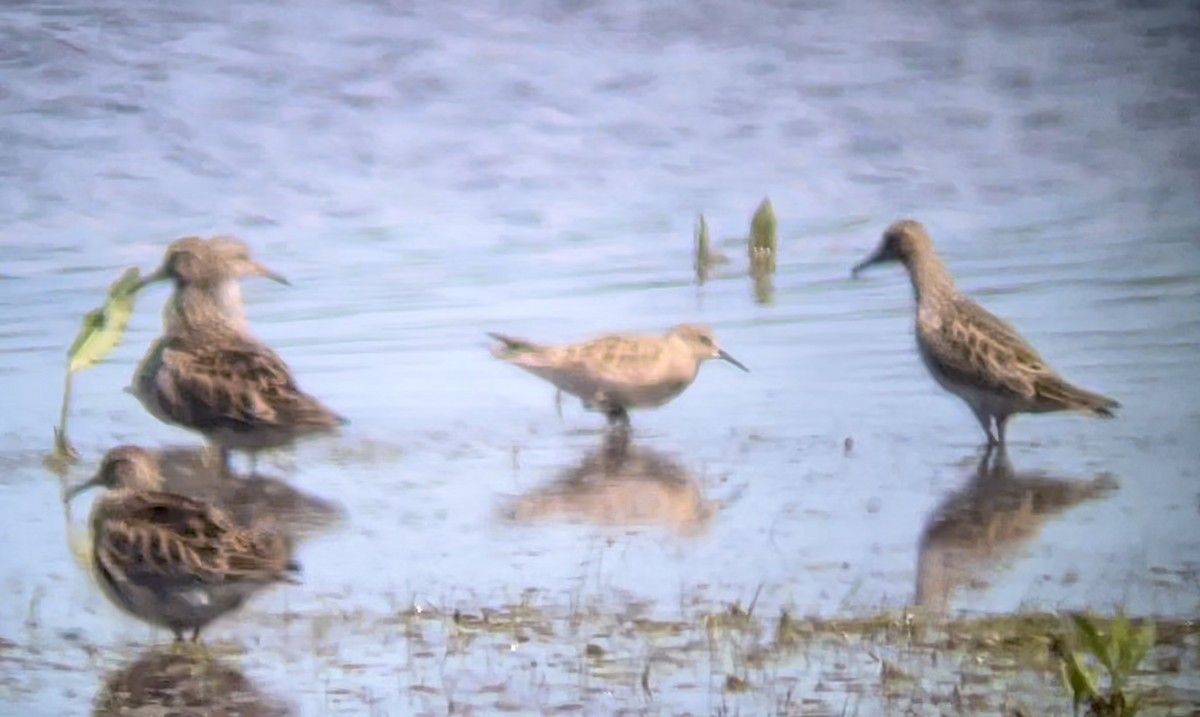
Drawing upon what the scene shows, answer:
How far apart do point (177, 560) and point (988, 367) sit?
2.88 metres

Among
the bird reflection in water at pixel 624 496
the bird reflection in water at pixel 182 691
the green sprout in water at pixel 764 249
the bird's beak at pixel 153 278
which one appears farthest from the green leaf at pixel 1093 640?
the bird's beak at pixel 153 278

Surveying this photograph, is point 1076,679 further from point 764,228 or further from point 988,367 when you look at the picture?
point 764,228

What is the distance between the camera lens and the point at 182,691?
5676mm

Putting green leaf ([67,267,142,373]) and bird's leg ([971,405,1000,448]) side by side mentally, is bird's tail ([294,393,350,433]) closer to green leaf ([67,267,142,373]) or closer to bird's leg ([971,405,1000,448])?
green leaf ([67,267,142,373])

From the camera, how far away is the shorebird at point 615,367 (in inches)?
305

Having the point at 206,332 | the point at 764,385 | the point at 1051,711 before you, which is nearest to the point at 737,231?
the point at 764,385

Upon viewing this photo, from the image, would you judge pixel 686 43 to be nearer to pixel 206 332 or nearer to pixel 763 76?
pixel 763 76

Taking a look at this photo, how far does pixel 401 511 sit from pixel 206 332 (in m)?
1.15

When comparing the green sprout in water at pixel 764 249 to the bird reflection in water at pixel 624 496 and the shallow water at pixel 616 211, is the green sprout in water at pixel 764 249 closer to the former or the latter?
the shallow water at pixel 616 211

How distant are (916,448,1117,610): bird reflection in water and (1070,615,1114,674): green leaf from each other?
681mm

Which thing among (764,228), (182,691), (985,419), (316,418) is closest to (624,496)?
(316,418)

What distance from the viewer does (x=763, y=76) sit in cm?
847

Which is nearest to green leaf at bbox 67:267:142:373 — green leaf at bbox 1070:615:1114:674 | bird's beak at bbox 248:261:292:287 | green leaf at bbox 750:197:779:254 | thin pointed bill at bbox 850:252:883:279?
bird's beak at bbox 248:261:292:287

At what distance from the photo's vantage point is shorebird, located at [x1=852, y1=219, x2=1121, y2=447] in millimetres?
7449
